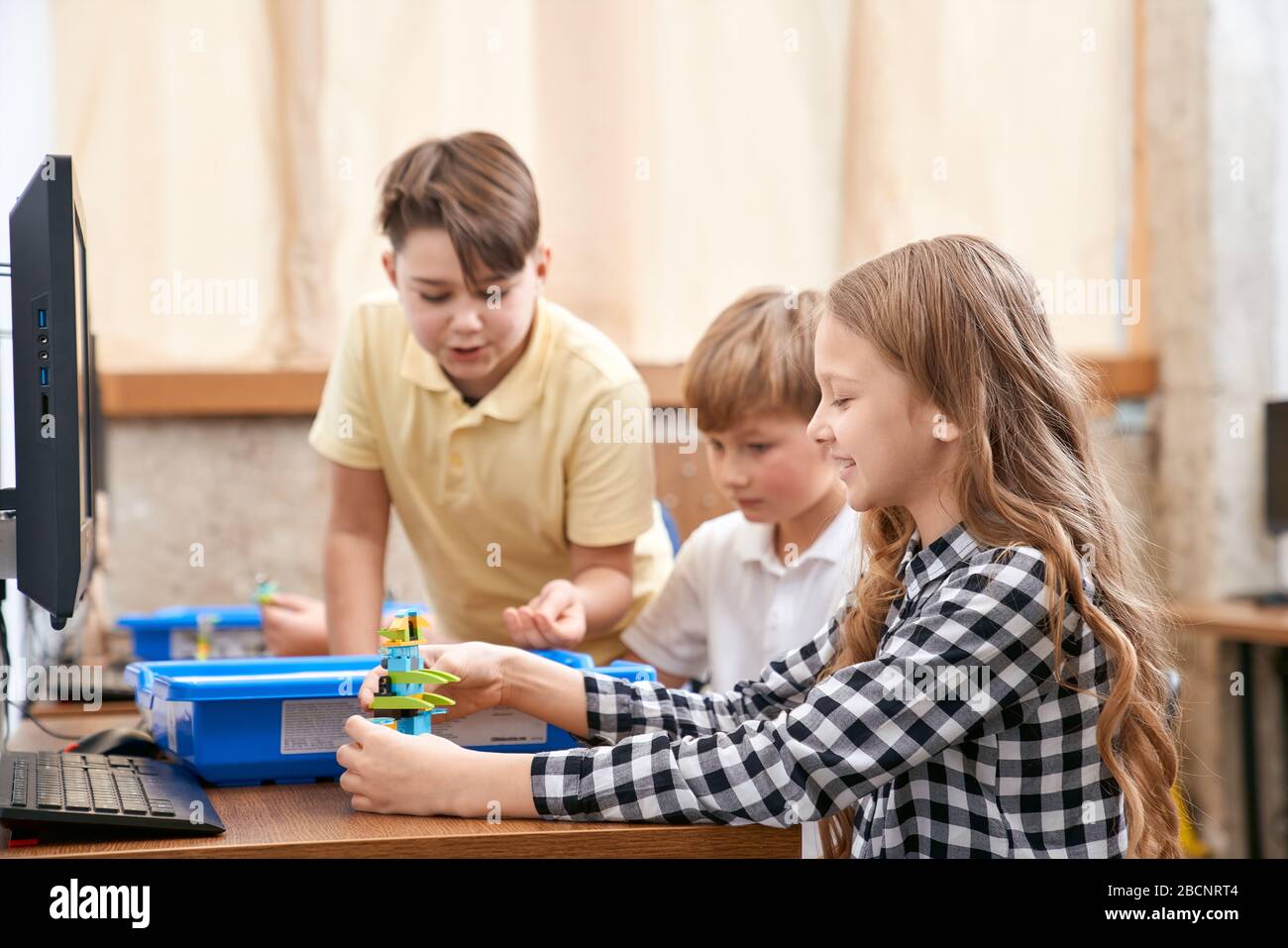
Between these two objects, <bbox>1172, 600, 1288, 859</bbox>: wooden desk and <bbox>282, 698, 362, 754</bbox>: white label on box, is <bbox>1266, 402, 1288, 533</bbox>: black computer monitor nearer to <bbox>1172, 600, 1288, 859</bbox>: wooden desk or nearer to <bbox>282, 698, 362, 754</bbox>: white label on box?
<bbox>1172, 600, 1288, 859</bbox>: wooden desk

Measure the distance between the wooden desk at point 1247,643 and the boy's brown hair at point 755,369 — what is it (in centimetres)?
173

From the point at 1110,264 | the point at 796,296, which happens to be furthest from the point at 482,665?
the point at 1110,264

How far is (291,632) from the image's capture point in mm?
1720

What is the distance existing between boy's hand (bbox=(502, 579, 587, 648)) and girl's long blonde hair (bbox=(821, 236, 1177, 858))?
1.24 ft

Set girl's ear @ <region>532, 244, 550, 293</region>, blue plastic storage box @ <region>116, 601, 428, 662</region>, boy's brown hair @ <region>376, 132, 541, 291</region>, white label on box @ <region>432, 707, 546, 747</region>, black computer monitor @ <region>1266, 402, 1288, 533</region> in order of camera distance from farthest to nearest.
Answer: black computer monitor @ <region>1266, 402, 1288, 533</region> → blue plastic storage box @ <region>116, 601, 428, 662</region> → girl's ear @ <region>532, 244, 550, 293</region> → boy's brown hair @ <region>376, 132, 541, 291</region> → white label on box @ <region>432, 707, 546, 747</region>

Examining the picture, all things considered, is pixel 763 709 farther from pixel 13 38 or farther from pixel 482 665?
pixel 13 38

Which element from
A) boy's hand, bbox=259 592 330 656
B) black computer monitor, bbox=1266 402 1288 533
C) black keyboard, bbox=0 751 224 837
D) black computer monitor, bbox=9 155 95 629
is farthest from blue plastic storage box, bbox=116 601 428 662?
black computer monitor, bbox=1266 402 1288 533

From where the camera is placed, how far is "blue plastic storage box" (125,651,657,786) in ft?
3.29

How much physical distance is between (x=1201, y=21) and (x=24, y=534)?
3.18 meters

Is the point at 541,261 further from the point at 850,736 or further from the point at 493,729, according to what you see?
the point at 850,736

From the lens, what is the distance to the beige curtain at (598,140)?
9.53 feet

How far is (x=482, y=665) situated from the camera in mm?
1052

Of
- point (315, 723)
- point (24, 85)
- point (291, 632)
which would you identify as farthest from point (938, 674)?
point (24, 85)

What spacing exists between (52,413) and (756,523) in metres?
0.92
